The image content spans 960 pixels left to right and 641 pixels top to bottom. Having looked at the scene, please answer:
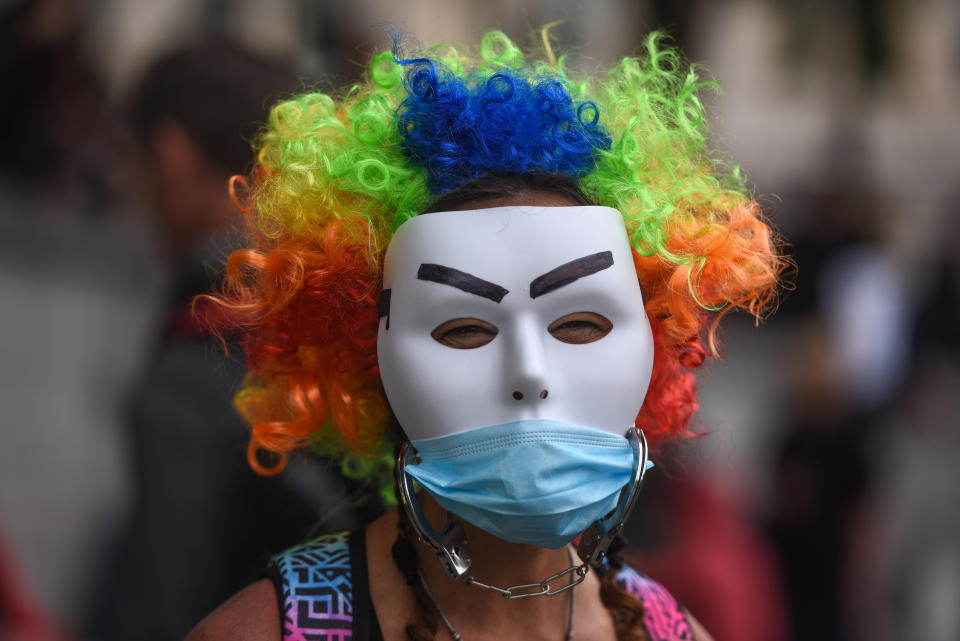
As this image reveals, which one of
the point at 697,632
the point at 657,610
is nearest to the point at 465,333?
the point at 657,610

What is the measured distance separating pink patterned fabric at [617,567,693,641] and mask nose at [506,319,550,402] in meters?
0.64

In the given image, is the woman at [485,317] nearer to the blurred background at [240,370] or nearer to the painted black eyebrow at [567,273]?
the painted black eyebrow at [567,273]

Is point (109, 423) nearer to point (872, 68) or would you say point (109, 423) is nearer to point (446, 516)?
point (446, 516)

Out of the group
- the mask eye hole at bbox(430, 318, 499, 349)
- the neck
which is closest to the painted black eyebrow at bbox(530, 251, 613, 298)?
the mask eye hole at bbox(430, 318, 499, 349)

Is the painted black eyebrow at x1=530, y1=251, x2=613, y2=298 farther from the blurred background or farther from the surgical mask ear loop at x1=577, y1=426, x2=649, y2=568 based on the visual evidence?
the blurred background

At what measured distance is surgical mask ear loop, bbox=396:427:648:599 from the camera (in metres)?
1.89

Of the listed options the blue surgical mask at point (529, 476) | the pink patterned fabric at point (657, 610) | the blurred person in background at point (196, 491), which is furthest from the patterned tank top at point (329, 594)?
the blurred person in background at point (196, 491)

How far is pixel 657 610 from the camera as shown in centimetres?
222

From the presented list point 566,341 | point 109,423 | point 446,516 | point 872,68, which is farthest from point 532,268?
point 872,68

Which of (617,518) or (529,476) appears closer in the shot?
(529,476)

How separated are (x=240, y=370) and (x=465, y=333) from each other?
1.00 meters

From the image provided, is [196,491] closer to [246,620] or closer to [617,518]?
[246,620]

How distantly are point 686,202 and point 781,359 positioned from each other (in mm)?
8281

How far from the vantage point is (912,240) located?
13.2m
